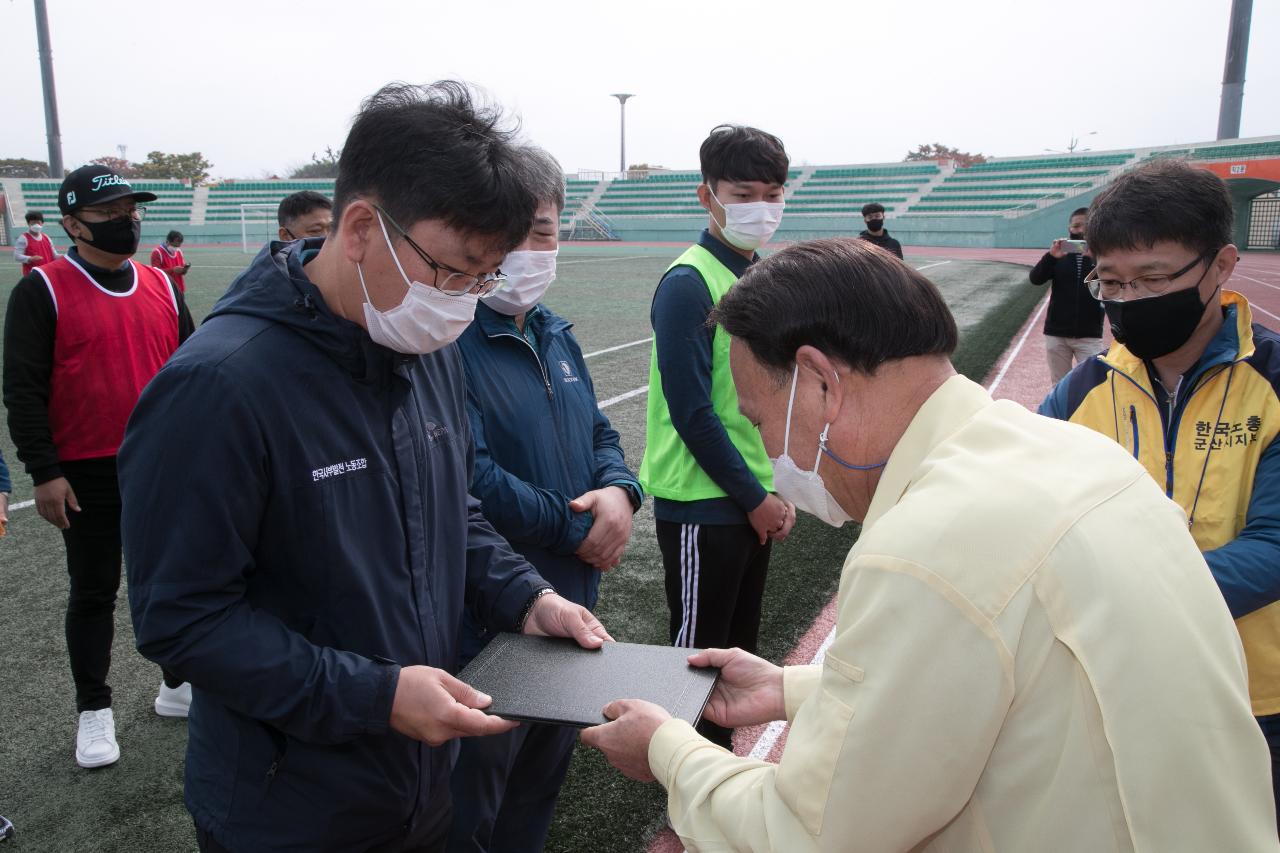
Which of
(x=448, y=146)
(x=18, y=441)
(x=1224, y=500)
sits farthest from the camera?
(x=18, y=441)

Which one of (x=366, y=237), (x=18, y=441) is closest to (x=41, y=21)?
(x=18, y=441)

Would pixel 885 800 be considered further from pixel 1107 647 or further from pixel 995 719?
pixel 1107 647

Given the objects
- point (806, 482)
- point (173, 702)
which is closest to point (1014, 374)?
point (173, 702)

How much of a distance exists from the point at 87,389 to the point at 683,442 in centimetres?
238

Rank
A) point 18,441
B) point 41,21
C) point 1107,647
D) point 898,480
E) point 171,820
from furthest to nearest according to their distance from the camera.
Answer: point 41,21, point 18,441, point 171,820, point 898,480, point 1107,647

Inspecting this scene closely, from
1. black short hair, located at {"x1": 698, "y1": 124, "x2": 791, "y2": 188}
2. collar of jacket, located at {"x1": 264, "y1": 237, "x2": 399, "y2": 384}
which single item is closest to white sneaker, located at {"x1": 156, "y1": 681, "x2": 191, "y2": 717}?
collar of jacket, located at {"x1": 264, "y1": 237, "x2": 399, "y2": 384}

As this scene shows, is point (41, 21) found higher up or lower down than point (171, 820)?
higher up

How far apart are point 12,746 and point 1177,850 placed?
391 cm

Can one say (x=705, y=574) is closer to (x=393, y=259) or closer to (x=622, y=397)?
(x=393, y=259)

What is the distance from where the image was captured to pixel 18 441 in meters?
3.33

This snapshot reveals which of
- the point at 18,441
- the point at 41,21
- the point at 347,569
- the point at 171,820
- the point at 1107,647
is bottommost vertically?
the point at 171,820

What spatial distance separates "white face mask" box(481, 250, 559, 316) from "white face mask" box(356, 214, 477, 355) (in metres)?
0.80

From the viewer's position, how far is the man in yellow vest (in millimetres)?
1955

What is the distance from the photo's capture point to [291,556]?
153cm
